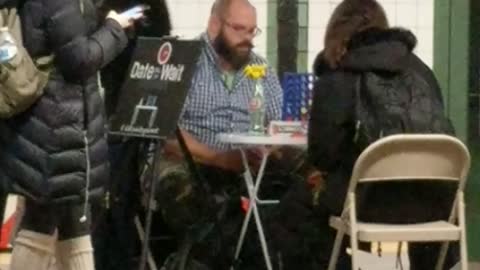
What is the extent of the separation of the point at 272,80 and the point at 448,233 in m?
1.72

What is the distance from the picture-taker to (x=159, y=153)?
589 cm

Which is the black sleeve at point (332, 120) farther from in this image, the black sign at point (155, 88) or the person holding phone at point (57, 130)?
the person holding phone at point (57, 130)

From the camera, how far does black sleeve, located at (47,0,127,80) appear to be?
5066 millimetres

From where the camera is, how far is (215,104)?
654 cm

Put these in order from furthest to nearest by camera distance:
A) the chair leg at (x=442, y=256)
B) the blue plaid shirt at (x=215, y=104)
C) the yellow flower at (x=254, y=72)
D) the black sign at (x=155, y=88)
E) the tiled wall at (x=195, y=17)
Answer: the tiled wall at (x=195, y=17), the yellow flower at (x=254, y=72), the blue plaid shirt at (x=215, y=104), the black sign at (x=155, y=88), the chair leg at (x=442, y=256)

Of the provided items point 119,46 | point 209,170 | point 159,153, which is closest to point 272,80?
point 209,170

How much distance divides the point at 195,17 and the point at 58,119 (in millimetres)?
2396

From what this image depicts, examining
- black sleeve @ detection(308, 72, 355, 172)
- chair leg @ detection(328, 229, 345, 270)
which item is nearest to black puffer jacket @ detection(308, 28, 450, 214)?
black sleeve @ detection(308, 72, 355, 172)

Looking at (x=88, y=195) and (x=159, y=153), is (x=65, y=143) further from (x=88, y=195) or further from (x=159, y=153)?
(x=159, y=153)

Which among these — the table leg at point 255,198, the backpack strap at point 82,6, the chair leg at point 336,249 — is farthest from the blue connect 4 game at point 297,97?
the backpack strap at point 82,6

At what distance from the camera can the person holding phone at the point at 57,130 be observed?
5090 millimetres

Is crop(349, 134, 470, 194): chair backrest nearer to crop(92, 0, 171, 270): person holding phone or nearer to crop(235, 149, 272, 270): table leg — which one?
crop(235, 149, 272, 270): table leg

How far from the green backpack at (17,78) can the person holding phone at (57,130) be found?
0.16 feet

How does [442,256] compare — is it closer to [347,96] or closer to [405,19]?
[347,96]
